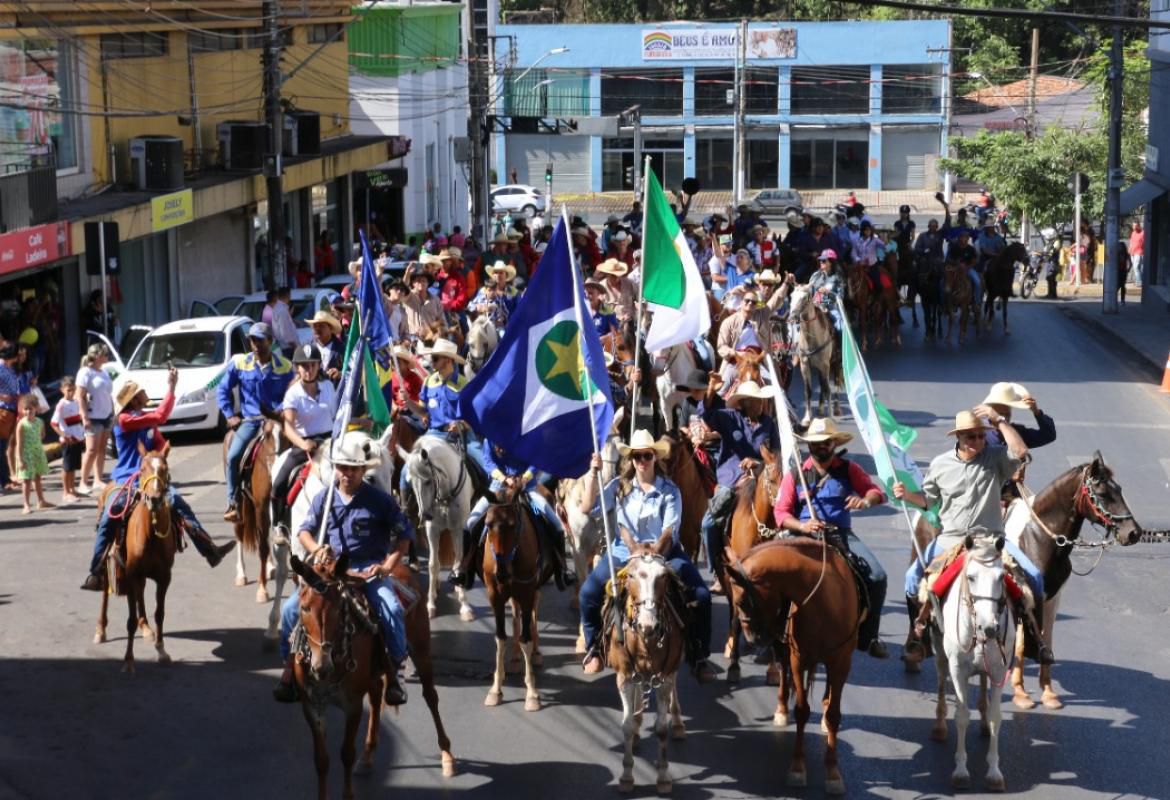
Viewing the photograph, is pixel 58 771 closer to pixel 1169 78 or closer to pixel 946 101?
pixel 1169 78

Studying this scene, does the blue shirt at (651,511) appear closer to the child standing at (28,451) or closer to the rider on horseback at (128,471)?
the rider on horseback at (128,471)

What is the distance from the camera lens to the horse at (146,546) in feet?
43.2

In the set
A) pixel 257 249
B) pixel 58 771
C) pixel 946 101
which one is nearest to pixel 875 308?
pixel 257 249

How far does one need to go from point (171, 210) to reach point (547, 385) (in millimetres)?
20816

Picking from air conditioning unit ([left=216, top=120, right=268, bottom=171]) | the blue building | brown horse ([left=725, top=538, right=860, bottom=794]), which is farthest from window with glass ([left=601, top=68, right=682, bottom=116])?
brown horse ([left=725, top=538, right=860, bottom=794])

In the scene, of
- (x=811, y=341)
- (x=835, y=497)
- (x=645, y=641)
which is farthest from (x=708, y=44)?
(x=645, y=641)

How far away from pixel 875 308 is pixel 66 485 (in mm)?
17168

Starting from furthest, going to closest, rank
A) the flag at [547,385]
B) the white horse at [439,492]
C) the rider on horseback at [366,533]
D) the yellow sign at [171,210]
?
the yellow sign at [171,210], the white horse at [439,492], the flag at [547,385], the rider on horseback at [366,533]

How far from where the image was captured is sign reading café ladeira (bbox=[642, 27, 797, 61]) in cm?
7388

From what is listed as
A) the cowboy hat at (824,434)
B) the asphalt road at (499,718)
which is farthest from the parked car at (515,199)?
the cowboy hat at (824,434)

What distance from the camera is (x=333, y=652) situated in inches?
392

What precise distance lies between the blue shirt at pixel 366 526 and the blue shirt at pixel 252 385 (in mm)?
4926

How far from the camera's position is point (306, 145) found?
129ft

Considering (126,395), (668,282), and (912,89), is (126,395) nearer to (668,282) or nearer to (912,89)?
(668,282)
